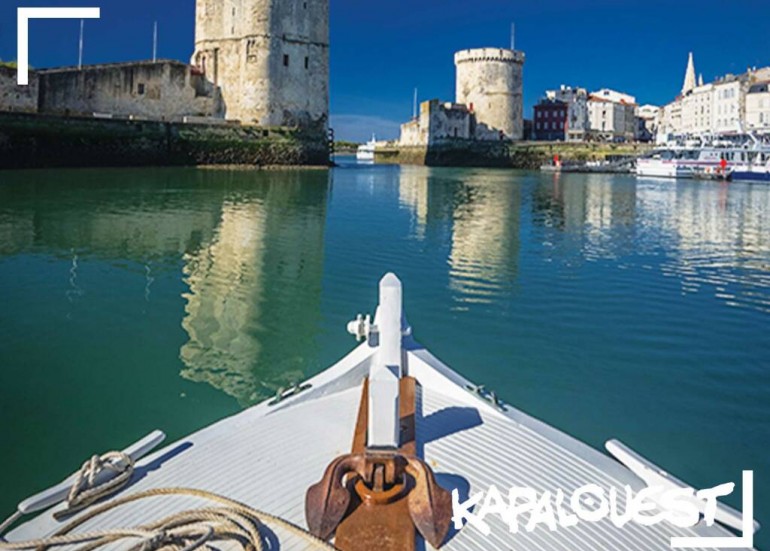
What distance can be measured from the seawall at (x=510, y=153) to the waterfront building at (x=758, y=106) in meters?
18.8

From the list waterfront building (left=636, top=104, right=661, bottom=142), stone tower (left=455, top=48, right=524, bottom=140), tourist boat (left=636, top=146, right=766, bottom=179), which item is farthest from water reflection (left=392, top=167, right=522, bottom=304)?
waterfront building (left=636, top=104, right=661, bottom=142)

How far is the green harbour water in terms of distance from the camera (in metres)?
4.28

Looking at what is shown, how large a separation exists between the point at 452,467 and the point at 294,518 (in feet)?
2.26

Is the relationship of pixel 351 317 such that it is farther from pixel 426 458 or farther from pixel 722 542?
pixel 722 542

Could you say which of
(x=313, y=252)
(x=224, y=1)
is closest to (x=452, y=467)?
(x=313, y=252)

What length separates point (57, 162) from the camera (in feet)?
83.5

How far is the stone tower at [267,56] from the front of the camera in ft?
104

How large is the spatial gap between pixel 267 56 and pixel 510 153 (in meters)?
26.2

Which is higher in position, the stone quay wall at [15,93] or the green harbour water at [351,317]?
the stone quay wall at [15,93]

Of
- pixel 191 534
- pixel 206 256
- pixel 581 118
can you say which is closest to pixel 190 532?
pixel 191 534

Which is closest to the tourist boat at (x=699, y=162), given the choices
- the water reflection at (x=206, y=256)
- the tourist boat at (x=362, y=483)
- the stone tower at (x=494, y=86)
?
the stone tower at (x=494, y=86)

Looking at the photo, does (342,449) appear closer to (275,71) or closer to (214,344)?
(214,344)

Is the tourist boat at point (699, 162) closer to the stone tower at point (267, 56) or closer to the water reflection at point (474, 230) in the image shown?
the water reflection at point (474, 230)

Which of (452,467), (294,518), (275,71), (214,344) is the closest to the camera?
(294,518)
